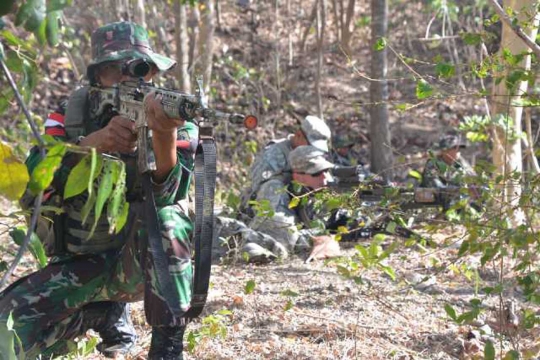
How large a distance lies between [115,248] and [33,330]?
0.47 m

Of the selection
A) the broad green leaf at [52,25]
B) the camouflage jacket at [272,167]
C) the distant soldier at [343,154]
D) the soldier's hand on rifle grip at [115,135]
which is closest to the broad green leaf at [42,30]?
the broad green leaf at [52,25]

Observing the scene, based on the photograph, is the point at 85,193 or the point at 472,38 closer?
the point at 472,38

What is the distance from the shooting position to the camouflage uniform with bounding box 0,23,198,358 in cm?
294

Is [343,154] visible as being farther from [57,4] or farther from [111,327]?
[57,4]

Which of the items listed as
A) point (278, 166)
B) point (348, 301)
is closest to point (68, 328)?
point (348, 301)

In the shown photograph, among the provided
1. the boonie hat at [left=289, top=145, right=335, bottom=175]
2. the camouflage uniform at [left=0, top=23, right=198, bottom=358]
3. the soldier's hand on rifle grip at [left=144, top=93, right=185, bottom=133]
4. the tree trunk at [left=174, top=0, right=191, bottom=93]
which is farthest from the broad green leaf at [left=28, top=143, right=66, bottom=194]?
the tree trunk at [left=174, top=0, right=191, bottom=93]

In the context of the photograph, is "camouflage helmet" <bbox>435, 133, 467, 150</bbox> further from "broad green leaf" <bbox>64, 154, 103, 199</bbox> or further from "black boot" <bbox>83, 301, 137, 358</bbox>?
"broad green leaf" <bbox>64, 154, 103, 199</bbox>

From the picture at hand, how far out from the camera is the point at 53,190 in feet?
9.96

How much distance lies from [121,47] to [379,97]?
542cm

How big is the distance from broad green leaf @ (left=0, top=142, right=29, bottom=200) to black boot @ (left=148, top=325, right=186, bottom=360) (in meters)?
1.56

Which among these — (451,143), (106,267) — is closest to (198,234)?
(106,267)

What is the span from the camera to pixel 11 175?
1.49 metres

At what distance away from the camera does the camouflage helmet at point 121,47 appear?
3229mm

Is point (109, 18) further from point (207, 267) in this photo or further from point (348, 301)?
point (207, 267)
